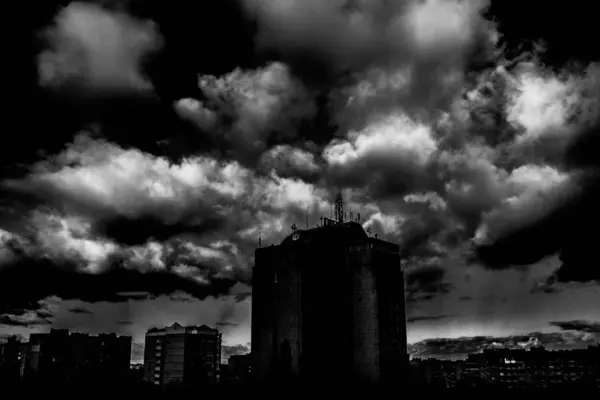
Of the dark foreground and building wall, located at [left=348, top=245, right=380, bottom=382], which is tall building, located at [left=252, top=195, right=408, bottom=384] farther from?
the dark foreground

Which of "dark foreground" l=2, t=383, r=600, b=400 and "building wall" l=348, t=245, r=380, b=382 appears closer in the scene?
"dark foreground" l=2, t=383, r=600, b=400

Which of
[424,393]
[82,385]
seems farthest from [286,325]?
[82,385]

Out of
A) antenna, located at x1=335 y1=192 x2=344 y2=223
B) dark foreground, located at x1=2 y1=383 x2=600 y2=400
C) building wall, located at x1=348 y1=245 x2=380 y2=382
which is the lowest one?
dark foreground, located at x1=2 y1=383 x2=600 y2=400

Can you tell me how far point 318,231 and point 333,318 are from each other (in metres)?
18.3

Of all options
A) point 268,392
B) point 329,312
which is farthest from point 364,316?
point 268,392

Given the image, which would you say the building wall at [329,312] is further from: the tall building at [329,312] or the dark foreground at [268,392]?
the dark foreground at [268,392]

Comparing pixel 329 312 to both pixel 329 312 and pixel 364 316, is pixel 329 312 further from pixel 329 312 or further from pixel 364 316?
pixel 364 316

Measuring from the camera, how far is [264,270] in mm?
118938

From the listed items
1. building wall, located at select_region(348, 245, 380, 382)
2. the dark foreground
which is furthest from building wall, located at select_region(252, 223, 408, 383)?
the dark foreground

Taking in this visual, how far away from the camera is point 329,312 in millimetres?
114625

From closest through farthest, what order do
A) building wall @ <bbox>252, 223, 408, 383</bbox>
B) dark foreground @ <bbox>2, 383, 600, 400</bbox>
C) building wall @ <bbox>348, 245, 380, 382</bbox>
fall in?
1. dark foreground @ <bbox>2, 383, 600, 400</bbox>
2. building wall @ <bbox>348, 245, 380, 382</bbox>
3. building wall @ <bbox>252, 223, 408, 383</bbox>

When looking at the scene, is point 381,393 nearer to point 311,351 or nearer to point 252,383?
point 311,351

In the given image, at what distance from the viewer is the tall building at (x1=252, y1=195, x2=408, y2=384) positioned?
4333 inches

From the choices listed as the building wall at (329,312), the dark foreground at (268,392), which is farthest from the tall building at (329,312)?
the dark foreground at (268,392)
